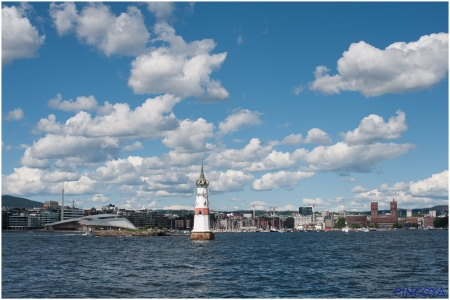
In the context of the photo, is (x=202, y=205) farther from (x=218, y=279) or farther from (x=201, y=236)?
(x=218, y=279)

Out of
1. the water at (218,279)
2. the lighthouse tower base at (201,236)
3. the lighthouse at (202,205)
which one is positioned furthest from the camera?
the lighthouse tower base at (201,236)

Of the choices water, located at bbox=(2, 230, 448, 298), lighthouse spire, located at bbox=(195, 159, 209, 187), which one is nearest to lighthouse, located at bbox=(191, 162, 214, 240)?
lighthouse spire, located at bbox=(195, 159, 209, 187)

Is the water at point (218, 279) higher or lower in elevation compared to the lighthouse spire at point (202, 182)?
lower

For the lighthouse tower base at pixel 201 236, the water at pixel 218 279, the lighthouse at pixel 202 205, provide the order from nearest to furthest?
the water at pixel 218 279
the lighthouse at pixel 202 205
the lighthouse tower base at pixel 201 236

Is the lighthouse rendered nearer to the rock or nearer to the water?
the rock

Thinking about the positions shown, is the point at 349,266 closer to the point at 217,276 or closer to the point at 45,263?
the point at 217,276

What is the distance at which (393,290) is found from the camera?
3650 centimetres

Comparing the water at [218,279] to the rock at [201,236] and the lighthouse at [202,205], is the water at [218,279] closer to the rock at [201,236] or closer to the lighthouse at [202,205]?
the lighthouse at [202,205]

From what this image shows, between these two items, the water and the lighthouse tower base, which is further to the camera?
the lighthouse tower base

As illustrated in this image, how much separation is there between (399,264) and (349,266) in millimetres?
5945

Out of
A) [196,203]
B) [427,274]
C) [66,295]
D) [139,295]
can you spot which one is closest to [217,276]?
[139,295]

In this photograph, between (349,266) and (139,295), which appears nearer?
(139,295)

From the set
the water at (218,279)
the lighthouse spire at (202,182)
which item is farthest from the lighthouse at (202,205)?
the water at (218,279)

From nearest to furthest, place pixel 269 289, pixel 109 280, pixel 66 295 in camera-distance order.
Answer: pixel 66 295
pixel 269 289
pixel 109 280
